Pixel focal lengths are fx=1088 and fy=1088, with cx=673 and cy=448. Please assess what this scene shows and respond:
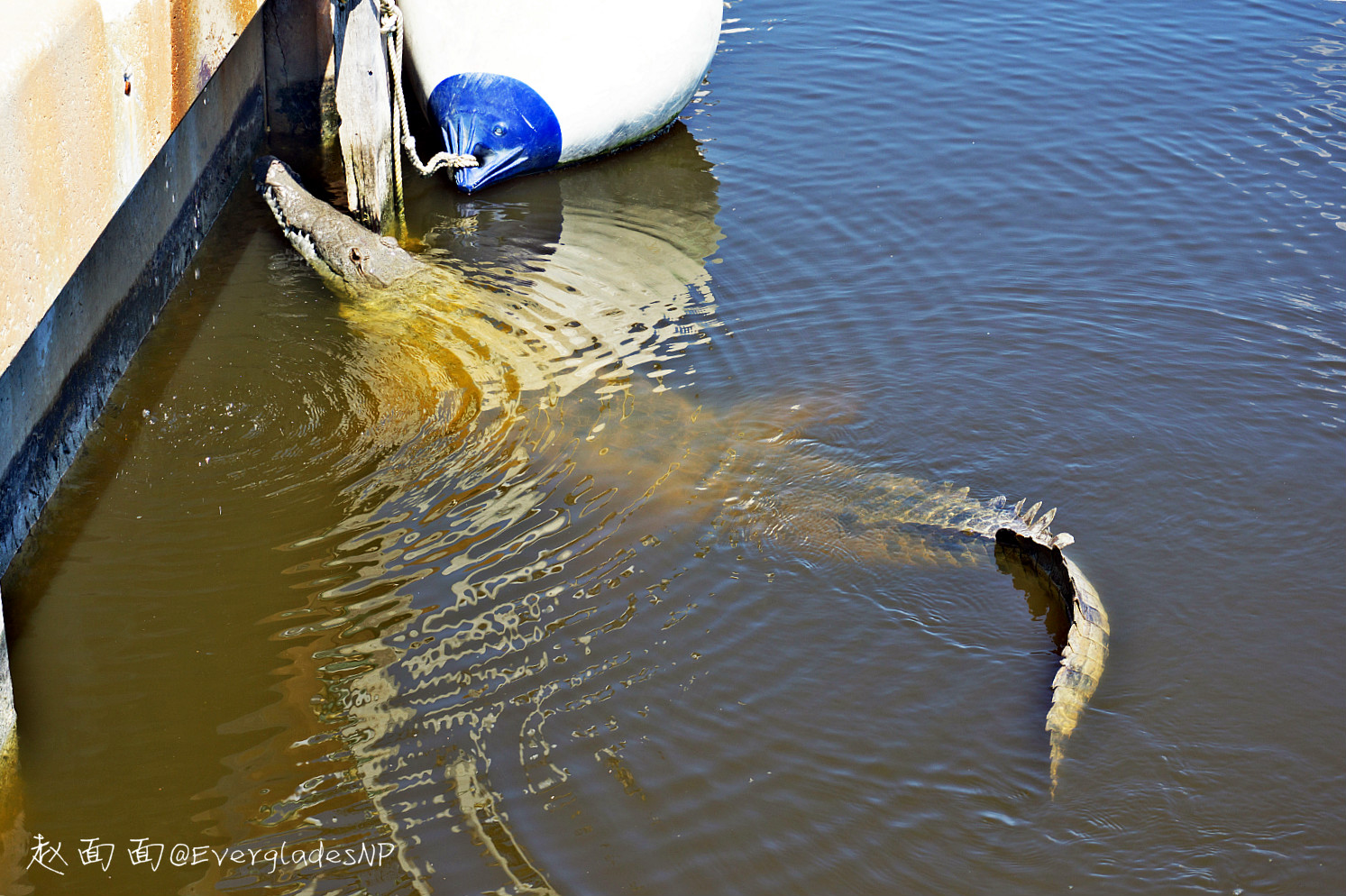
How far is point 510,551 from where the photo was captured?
485 cm

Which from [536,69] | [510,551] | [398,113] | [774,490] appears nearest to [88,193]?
[510,551]

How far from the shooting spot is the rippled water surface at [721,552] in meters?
3.68

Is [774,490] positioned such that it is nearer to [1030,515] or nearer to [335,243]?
[1030,515]

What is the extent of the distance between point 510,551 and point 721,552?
3.11ft

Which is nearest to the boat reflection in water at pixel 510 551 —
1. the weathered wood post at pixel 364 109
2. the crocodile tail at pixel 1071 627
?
the crocodile tail at pixel 1071 627

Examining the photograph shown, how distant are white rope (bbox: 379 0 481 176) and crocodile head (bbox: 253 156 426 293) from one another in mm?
595

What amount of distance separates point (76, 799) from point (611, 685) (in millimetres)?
1878

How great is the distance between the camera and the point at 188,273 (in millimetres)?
6832

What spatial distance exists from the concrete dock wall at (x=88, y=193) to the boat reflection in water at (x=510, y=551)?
1.02 metres

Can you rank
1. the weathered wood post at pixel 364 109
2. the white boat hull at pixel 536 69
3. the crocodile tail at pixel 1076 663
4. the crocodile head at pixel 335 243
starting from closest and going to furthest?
the crocodile tail at pixel 1076 663 < the weathered wood post at pixel 364 109 < the crocodile head at pixel 335 243 < the white boat hull at pixel 536 69

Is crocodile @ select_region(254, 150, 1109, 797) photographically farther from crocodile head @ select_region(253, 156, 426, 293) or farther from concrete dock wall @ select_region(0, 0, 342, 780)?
concrete dock wall @ select_region(0, 0, 342, 780)

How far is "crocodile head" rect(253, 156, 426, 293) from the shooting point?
680 centimetres

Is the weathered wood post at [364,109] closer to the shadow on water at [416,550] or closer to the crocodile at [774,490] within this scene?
the crocodile at [774,490]

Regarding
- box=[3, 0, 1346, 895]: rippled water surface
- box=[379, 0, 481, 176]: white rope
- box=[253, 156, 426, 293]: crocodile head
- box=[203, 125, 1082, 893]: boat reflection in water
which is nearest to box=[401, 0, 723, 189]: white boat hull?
box=[379, 0, 481, 176]: white rope
